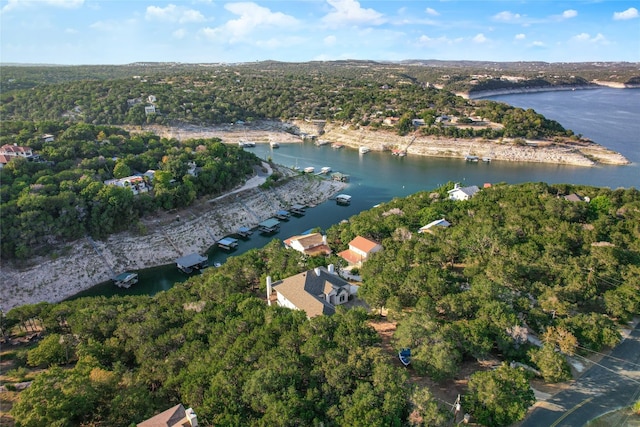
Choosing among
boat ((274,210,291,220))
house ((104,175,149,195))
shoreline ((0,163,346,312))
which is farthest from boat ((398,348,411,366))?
house ((104,175,149,195))

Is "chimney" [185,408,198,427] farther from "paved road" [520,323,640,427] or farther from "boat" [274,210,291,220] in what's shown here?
"boat" [274,210,291,220]

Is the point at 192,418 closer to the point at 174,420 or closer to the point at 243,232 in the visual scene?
the point at 174,420

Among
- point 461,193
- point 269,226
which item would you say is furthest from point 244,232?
point 461,193

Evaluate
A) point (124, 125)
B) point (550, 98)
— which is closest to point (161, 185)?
point (124, 125)

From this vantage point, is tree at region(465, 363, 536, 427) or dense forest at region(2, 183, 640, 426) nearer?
tree at region(465, 363, 536, 427)

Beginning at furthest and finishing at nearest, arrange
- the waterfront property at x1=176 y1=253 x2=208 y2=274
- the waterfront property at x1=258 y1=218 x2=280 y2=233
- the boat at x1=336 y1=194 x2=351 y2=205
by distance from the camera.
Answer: the boat at x1=336 y1=194 x2=351 y2=205 → the waterfront property at x1=258 y1=218 x2=280 y2=233 → the waterfront property at x1=176 y1=253 x2=208 y2=274

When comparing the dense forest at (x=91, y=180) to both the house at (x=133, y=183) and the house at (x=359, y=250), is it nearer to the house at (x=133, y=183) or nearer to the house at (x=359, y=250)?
the house at (x=133, y=183)

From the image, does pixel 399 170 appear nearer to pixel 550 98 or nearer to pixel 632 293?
pixel 632 293
